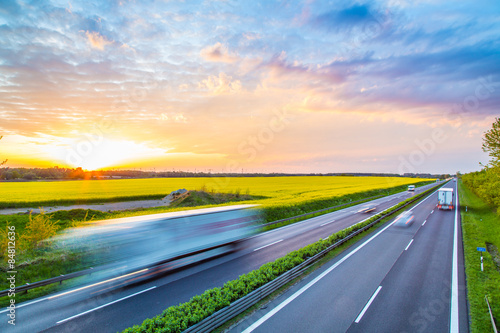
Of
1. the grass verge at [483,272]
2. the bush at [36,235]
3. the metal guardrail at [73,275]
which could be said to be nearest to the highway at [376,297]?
the grass verge at [483,272]

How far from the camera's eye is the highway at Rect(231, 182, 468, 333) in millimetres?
8570

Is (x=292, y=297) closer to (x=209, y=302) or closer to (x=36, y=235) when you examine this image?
(x=209, y=302)

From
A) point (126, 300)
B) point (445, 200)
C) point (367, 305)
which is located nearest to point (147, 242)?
point (126, 300)

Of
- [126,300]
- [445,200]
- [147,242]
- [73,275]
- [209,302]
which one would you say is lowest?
[126,300]

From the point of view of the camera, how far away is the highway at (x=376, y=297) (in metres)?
8.57

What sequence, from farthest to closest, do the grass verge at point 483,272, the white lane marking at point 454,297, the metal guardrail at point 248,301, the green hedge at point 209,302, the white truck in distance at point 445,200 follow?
the white truck in distance at point 445,200
the grass verge at point 483,272
the white lane marking at point 454,297
the metal guardrail at point 248,301
the green hedge at point 209,302

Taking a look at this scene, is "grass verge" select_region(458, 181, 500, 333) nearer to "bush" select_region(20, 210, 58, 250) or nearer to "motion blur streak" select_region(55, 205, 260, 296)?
"motion blur streak" select_region(55, 205, 260, 296)

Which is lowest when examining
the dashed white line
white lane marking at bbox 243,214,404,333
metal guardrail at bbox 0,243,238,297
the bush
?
the dashed white line

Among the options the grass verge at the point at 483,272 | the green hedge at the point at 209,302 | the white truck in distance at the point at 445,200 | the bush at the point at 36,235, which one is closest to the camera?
the green hedge at the point at 209,302

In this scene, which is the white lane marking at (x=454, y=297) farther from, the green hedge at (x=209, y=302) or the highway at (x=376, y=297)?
the green hedge at (x=209, y=302)

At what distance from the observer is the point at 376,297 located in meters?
10.4

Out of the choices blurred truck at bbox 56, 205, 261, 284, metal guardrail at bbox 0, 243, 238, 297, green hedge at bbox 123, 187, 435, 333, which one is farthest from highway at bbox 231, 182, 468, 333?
blurred truck at bbox 56, 205, 261, 284

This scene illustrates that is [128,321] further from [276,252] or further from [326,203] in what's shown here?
[326,203]

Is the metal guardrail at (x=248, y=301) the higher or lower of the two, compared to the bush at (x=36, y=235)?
lower
